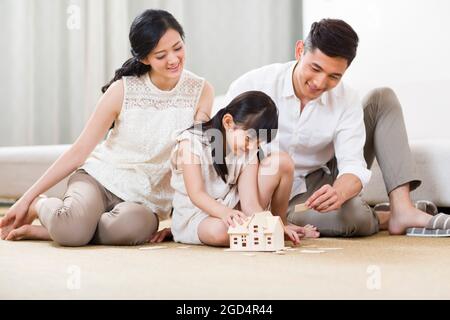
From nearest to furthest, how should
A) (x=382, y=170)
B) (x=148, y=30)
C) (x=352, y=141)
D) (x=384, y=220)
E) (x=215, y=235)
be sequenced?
(x=215, y=235) → (x=148, y=30) → (x=352, y=141) → (x=382, y=170) → (x=384, y=220)

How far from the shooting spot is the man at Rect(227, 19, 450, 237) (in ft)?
6.56

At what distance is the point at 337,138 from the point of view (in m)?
2.11

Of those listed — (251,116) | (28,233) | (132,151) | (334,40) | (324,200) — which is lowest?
(28,233)

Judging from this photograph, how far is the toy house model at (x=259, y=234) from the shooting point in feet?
5.74

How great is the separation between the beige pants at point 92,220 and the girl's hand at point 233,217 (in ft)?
0.83

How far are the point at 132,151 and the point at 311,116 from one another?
1.61ft

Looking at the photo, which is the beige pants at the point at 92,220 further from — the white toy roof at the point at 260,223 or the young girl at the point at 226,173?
the white toy roof at the point at 260,223

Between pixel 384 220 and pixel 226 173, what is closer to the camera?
Result: pixel 226 173

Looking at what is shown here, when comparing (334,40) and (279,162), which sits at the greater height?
(334,40)

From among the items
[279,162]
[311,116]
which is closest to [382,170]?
[311,116]

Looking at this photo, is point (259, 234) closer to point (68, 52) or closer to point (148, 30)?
point (148, 30)

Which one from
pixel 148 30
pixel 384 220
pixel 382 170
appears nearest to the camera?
pixel 148 30
